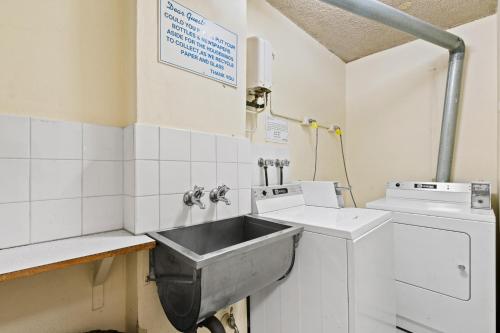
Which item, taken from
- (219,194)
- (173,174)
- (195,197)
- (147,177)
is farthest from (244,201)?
(147,177)

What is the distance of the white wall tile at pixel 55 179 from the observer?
90cm

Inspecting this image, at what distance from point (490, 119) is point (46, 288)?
10.6 feet

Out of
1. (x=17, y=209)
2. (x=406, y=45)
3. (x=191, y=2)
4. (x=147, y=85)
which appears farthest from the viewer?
(x=406, y=45)

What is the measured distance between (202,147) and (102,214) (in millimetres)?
553

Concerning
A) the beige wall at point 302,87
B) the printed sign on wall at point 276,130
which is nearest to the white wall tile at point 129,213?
the beige wall at point 302,87

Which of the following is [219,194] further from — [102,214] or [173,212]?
[102,214]

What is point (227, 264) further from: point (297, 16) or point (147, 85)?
point (297, 16)

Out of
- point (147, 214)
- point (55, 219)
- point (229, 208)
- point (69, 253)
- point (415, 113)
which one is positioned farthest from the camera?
point (415, 113)

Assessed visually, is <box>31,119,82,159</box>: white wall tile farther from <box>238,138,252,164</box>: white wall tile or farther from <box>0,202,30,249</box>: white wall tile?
<box>238,138,252,164</box>: white wall tile

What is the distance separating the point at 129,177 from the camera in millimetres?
1057

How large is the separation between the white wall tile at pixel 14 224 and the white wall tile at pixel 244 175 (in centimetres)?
95

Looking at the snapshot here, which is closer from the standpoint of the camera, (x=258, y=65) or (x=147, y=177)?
(x=147, y=177)

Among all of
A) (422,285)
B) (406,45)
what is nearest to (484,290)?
(422,285)

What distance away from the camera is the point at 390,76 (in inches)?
100.0
